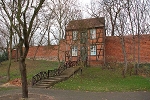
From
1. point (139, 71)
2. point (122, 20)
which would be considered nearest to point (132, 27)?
point (122, 20)

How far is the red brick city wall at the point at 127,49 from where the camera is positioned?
26.7 meters

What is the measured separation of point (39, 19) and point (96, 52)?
9169 millimetres

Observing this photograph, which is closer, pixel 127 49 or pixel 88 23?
pixel 88 23

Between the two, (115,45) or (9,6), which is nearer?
(9,6)

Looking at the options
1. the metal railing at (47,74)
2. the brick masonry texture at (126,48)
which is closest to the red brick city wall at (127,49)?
the brick masonry texture at (126,48)

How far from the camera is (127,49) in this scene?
90.2 ft

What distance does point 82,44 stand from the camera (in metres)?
22.9

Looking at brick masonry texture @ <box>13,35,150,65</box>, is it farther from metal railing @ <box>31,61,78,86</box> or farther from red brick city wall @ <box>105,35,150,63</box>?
metal railing @ <box>31,61,78,86</box>

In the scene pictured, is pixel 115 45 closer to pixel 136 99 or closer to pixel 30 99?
pixel 136 99

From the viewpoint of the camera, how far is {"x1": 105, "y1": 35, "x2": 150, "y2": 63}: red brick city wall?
87.5ft

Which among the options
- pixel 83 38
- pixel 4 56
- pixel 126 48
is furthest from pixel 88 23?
pixel 4 56

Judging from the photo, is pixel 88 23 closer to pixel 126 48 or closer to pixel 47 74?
pixel 126 48

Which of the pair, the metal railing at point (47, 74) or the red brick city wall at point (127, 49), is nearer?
the metal railing at point (47, 74)

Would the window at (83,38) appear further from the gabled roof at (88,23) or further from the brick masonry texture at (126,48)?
the brick masonry texture at (126,48)
